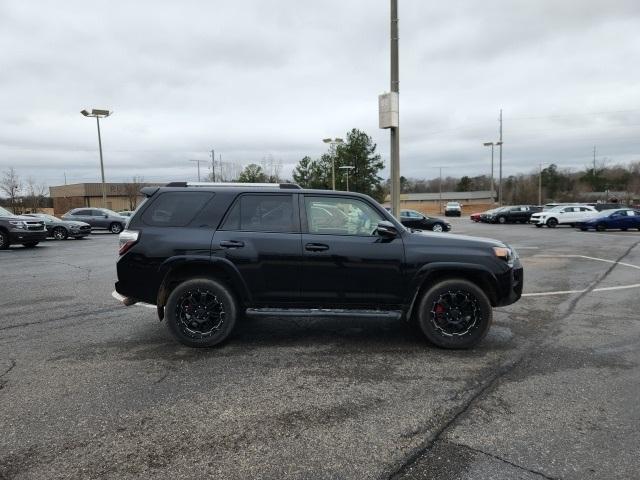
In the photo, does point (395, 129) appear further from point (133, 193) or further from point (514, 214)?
point (133, 193)

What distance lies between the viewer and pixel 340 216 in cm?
520

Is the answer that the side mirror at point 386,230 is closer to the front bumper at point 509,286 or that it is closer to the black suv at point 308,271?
the black suv at point 308,271

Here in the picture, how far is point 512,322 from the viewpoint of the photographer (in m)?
6.23

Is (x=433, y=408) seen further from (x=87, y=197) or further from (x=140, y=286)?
(x=87, y=197)

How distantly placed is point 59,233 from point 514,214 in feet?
112

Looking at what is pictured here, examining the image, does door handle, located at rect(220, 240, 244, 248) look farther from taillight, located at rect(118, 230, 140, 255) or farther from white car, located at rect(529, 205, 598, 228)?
white car, located at rect(529, 205, 598, 228)

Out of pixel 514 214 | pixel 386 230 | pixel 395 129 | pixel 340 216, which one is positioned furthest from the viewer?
pixel 514 214

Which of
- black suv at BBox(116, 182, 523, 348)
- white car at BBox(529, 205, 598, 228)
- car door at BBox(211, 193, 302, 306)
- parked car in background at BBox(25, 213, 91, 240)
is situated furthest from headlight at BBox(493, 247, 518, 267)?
white car at BBox(529, 205, 598, 228)

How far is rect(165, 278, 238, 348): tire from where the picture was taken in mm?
5055

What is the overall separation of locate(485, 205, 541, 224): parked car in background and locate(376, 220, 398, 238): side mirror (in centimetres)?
3778

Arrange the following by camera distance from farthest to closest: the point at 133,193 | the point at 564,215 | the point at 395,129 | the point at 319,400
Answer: the point at 133,193 < the point at 564,215 < the point at 395,129 < the point at 319,400

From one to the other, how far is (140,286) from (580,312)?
6118 mm

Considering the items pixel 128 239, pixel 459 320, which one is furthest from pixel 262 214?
pixel 459 320

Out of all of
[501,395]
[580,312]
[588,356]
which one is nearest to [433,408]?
[501,395]
